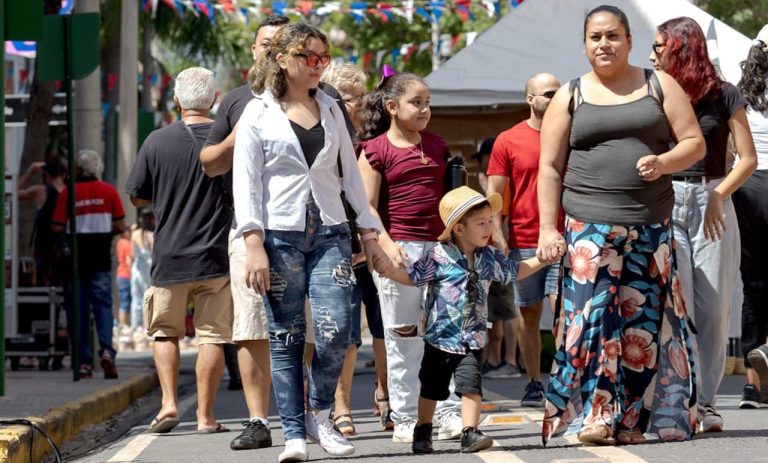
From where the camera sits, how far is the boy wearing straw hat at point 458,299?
298 inches

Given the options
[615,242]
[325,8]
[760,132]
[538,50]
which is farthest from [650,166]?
[325,8]

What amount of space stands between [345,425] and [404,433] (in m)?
0.67

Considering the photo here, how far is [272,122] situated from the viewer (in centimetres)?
740

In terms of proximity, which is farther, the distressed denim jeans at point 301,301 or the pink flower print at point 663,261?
the pink flower print at point 663,261

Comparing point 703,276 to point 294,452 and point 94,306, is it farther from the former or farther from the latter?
point 94,306

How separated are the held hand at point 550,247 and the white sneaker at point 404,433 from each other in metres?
1.27

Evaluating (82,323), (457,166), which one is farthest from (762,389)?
(82,323)

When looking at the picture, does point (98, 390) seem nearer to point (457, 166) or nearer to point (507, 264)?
point (457, 166)

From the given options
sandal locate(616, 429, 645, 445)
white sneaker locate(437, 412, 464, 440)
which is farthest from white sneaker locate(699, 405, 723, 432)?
white sneaker locate(437, 412, 464, 440)

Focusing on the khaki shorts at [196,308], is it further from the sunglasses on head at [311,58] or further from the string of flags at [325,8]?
the string of flags at [325,8]

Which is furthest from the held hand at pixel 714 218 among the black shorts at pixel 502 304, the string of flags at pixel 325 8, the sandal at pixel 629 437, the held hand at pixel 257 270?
the string of flags at pixel 325 8

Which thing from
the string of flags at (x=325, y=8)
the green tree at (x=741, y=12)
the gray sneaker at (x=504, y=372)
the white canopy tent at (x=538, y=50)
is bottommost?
the gray sneaker at (x=504, y=372)

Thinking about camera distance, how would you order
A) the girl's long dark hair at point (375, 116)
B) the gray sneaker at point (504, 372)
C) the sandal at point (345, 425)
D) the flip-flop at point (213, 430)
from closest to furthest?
1. the sandal at point (345, 425)
2. the girl's long dark hair at point (375, 116)
3. the flip-flop at point (213, 430)
4. the gray sneaker at point (504, 372)

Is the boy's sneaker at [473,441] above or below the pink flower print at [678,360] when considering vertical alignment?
below
